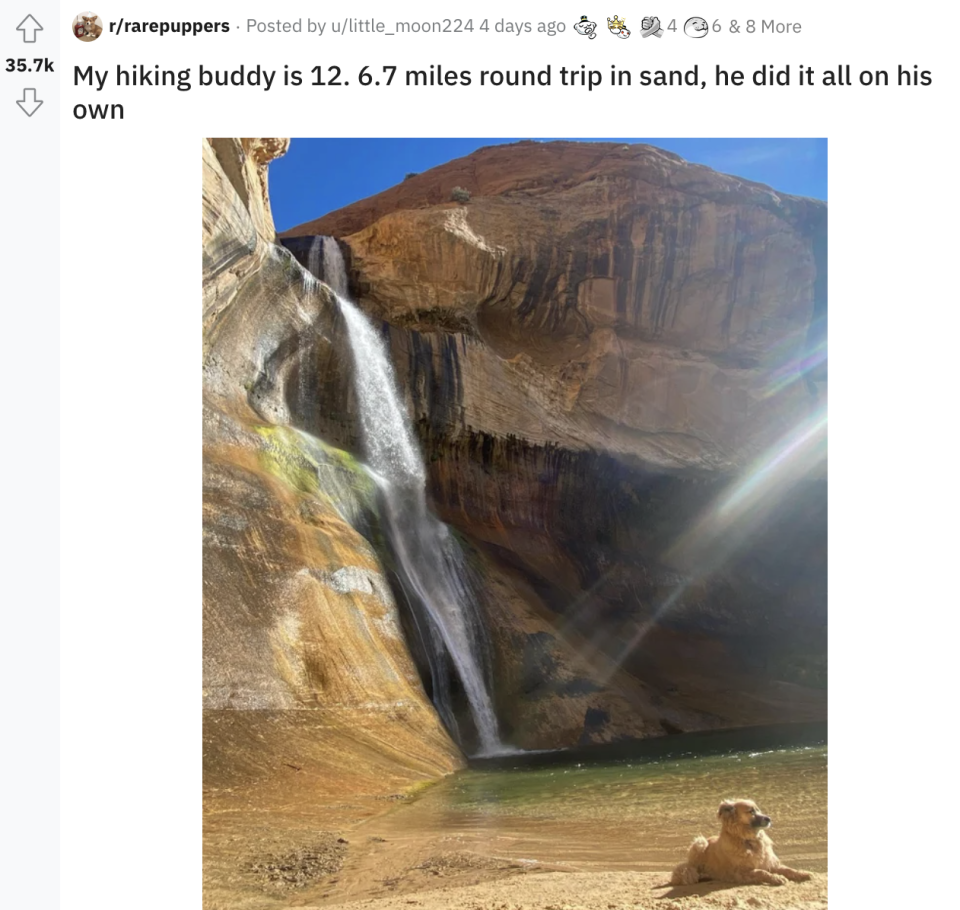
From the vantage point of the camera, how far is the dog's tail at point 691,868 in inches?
233

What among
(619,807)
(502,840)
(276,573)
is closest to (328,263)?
(276,573)

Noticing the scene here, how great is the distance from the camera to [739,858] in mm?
5910

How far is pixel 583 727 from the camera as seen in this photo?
19375 millimetres

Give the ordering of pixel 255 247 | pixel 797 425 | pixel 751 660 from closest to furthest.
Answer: pixel 255 247 < pixel 751 660 < pixel 797 425

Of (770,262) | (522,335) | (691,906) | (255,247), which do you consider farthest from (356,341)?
(691,906)

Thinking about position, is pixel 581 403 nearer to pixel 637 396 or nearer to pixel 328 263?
pixel 637 396

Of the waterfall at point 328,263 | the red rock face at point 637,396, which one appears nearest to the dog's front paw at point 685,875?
the red rock face at point 637,396

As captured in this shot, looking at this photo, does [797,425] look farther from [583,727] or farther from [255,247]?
[255,247]

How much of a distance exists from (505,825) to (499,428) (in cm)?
1755

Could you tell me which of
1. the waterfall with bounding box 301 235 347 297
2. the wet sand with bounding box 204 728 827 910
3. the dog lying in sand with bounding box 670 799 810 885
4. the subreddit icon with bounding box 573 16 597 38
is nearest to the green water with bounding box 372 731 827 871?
the wet sand with bounding box 204 728 827 910

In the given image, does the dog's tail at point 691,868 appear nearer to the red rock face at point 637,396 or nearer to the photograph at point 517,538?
the photograph at point 517,538

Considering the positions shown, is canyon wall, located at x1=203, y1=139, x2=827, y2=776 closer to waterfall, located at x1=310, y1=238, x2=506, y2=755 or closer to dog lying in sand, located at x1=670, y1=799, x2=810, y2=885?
waterfall, located at x1=310, y1=238, x2=506, y2=755

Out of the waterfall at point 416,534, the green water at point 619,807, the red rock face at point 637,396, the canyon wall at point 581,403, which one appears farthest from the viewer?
the red rock face at point 637,396

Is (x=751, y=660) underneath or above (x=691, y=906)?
underneath
